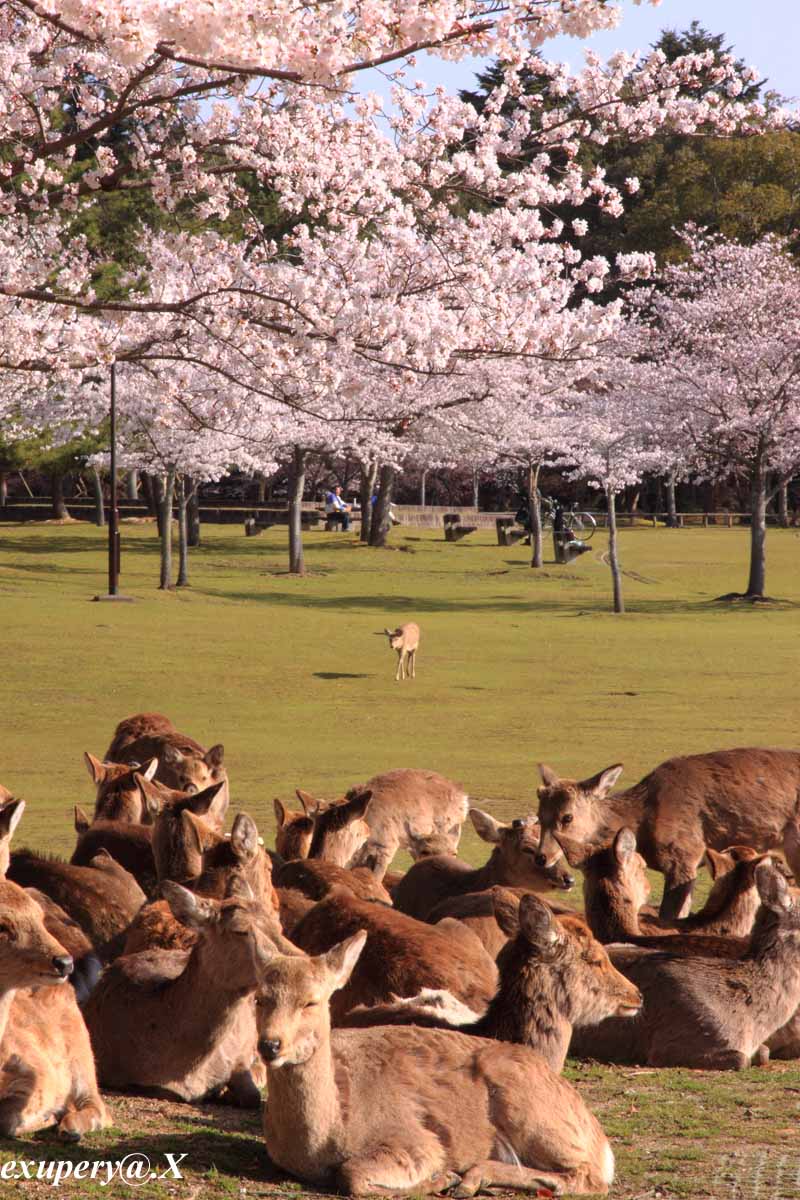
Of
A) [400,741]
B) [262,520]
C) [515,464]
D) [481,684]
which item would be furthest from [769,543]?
[400,741]

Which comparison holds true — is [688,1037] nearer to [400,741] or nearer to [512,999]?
[512,999]

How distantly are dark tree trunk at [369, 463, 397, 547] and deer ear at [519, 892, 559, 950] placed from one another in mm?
43573

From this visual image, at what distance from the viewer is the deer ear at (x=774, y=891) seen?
22.3 feet

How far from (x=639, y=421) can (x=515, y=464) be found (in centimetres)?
624

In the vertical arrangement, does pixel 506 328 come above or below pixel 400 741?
above

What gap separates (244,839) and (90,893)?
1.28 m

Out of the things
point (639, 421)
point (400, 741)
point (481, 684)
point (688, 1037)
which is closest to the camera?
point (688, 1037)

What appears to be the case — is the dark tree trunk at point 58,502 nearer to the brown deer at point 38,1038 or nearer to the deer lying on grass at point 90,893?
the deer lying on grass at point 90,893

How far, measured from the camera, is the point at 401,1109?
5.00m

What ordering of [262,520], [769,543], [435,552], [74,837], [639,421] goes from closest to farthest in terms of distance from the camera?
[74,837]
[639,421]
[435,552]
[769,543]
[262,520]

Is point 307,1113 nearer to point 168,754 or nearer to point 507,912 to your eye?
point 507,912

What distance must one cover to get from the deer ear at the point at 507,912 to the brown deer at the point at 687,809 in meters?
2.95

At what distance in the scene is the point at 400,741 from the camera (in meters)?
18.2

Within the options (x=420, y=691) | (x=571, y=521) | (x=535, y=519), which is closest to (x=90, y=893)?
(x=420, y=691)
